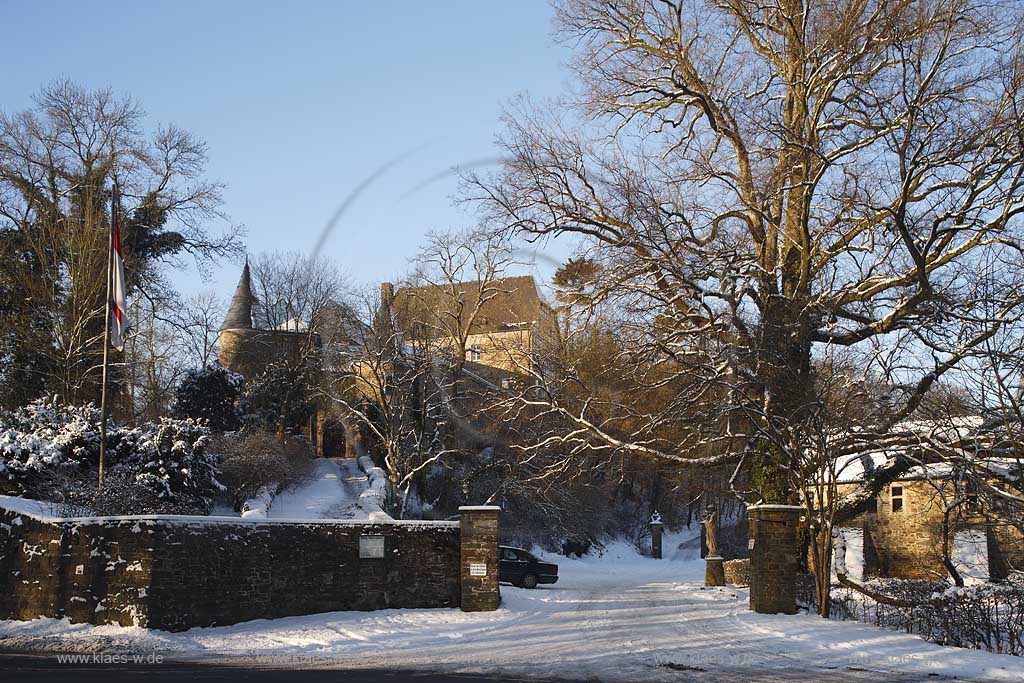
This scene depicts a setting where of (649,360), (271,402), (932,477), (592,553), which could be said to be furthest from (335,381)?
(932,477)

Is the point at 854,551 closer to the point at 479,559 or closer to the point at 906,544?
the point at 906,544

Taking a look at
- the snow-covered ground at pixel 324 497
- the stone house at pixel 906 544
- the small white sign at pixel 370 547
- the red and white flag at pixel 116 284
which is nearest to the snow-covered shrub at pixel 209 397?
the snow-covered ground at pixel 324 497

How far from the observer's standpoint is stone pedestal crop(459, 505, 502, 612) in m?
17.4

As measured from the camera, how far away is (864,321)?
64.4 ft

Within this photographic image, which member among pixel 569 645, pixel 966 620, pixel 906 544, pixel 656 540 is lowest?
pixel 656 540

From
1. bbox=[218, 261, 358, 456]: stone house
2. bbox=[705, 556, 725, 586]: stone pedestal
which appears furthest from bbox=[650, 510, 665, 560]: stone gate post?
bbox=[705, 556, 725, 586]: stone pedestal

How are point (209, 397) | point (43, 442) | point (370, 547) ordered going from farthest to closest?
point (209, 397) < point (43, 442) < point (370, 547)

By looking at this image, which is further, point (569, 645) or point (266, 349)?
point (266, 349)

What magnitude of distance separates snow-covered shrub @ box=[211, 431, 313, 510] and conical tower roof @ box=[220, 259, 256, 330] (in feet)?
73.6

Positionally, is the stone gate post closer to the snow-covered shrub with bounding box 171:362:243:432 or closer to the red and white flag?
the snow-covered shrub with bounding box 171:362:243:432

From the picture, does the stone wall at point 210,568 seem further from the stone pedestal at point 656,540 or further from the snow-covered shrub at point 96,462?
the stone pedestal at point 656,540

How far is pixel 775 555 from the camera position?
17328 mm

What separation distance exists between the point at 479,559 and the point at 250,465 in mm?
16094

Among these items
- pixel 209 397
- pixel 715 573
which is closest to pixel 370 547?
pixel 715 573
